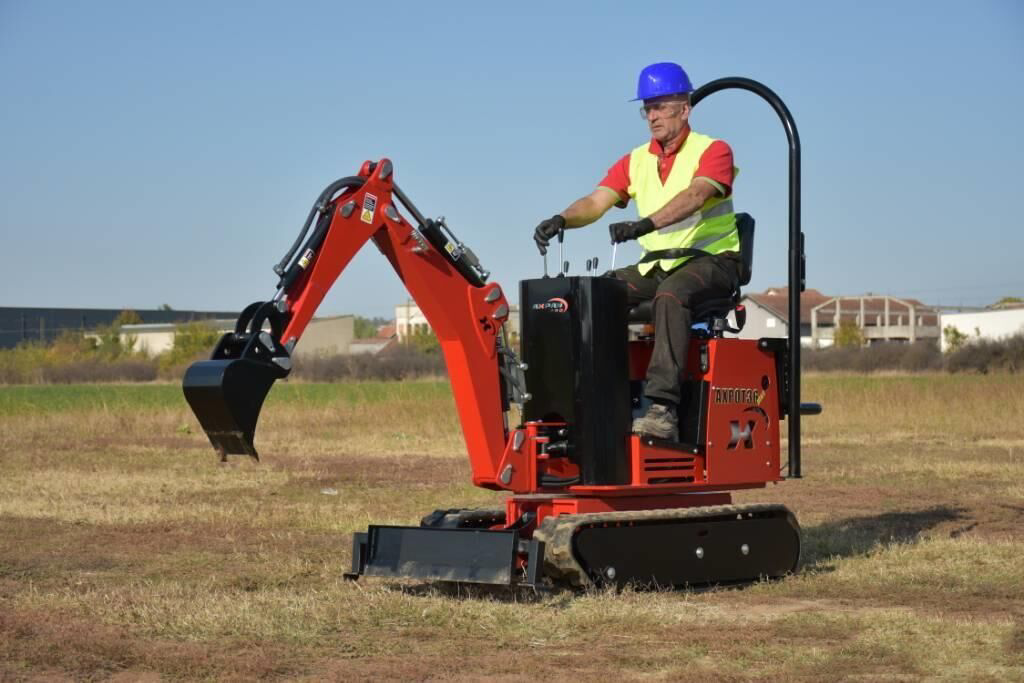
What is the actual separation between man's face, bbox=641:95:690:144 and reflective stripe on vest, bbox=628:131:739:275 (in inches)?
4.3

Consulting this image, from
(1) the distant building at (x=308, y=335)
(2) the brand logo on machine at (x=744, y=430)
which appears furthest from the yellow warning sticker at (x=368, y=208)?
(1) the distant building at (x=308, y=335)

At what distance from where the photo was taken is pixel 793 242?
9117mm

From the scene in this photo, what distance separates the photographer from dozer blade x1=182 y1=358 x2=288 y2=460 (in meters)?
6.82

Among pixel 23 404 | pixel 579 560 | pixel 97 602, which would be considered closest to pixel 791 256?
pixel 579 560

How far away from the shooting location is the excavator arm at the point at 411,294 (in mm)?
6918

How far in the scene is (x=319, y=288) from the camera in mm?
7426

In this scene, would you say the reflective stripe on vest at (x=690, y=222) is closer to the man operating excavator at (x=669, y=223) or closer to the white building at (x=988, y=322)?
the man operating excavator at (x=669, y=223)

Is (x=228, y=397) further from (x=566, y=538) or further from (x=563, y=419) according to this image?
(x=563, y=419)

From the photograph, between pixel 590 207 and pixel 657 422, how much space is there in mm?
1497

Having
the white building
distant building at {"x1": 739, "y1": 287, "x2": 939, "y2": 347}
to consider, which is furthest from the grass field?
distant building at {"x1": 739, "y1": 287, "x2": 939, "y2": 347}

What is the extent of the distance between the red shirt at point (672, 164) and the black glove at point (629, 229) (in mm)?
474

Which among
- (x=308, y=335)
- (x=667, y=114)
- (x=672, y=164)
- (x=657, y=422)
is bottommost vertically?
(x=657, y=422)

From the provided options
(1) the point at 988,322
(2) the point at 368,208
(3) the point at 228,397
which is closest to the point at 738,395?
(2) the point at 368,208

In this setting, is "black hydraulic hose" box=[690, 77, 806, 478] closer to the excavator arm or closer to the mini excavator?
the mini excavator
